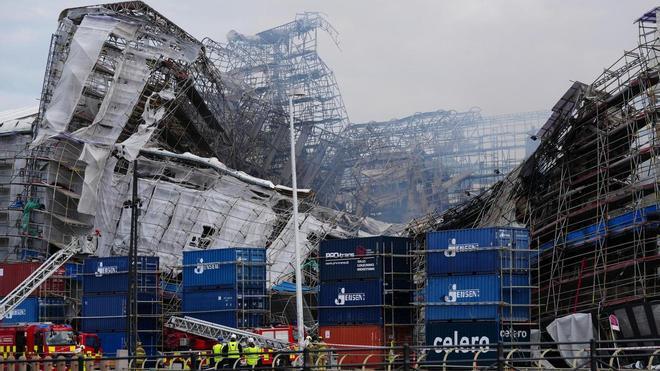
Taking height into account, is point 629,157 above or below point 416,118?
below

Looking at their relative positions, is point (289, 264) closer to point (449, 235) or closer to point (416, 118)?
point (449, 235)

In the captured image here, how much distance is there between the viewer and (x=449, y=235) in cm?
3938

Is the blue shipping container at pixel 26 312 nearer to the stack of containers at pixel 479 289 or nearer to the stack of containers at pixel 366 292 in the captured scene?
the stack of containers at pixel 366 292

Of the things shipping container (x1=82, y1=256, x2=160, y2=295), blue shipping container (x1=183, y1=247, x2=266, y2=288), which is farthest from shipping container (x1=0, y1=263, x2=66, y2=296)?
blue shipping container (x1=183, y1=247, x2=266, y2=288)

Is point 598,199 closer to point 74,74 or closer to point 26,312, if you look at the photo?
point 26,312

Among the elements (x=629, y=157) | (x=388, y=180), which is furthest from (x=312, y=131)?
(x=629, y=157)

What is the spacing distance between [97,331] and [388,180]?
3497 centimetres

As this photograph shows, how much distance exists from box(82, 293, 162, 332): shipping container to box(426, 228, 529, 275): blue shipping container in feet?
54.5

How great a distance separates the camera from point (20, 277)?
5409cm

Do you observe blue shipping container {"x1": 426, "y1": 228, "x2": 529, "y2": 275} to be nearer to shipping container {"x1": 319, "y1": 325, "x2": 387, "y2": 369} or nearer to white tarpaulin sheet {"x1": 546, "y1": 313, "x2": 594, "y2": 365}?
white tarpaulin sheet {"x1": 546, "y1": 313, "x2": 594, "y2": 365}

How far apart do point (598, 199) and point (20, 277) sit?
31.1m

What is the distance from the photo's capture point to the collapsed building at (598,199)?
39.3m

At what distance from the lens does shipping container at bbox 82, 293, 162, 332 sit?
1934 inches

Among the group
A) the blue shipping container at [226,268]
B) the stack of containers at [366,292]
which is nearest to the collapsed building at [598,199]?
the stack of containers at [366,292]
